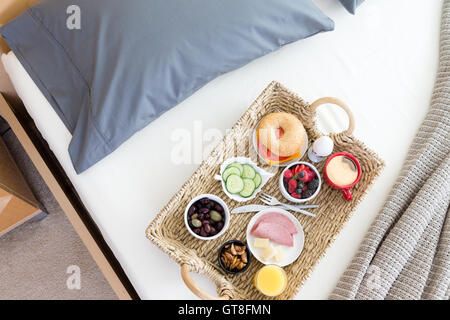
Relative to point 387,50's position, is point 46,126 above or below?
below

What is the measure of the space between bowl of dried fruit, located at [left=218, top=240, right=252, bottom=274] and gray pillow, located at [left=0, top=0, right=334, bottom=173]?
0.36 m

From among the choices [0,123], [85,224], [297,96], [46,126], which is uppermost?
[297,96]

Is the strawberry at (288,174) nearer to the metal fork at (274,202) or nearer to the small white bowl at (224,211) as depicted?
the metal fork at (274,202)

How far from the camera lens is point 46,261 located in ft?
4.30

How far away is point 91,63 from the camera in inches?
35.4

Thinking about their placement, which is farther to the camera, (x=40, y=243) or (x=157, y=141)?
(x=40, y=243)

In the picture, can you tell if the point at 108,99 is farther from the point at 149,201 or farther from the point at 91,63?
the point at 149,201

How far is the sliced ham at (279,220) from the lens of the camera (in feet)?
3.12

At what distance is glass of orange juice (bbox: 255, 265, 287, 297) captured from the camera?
86 cm

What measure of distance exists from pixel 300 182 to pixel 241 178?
0.15 metres

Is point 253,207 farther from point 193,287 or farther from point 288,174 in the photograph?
point 193,287

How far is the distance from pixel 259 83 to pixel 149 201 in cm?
43

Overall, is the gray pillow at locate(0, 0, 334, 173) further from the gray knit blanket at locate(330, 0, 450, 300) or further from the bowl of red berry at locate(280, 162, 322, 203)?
the gray knit blanket at locate(330, 0, 450, 300)

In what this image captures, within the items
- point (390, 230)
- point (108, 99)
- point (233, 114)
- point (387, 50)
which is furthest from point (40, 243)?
point (387, 50)
